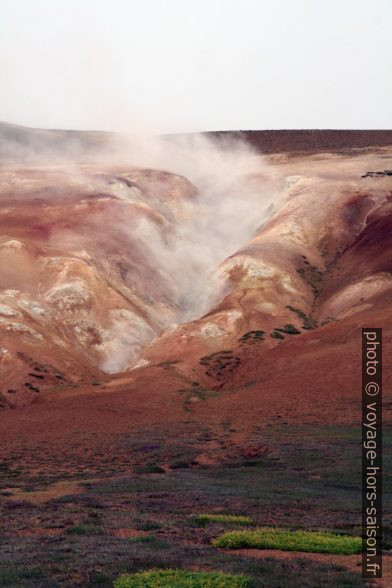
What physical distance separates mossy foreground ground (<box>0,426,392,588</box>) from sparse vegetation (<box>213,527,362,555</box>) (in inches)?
7.1

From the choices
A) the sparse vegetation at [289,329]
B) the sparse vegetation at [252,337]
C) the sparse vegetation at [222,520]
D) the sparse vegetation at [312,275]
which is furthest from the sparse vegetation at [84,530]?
the sparse vegetation at [312,275]

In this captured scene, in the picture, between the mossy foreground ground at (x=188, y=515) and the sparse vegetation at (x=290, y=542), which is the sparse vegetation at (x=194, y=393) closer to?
the mossy foreground ground at (x=188, y=515)

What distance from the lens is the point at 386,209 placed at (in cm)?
8475

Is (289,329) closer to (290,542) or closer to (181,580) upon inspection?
(290,542)

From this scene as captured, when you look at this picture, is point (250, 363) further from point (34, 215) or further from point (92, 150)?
point (92, 150)

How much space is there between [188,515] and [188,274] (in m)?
64.4

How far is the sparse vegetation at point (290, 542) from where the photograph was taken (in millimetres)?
15844

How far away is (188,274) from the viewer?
8538 centimetres

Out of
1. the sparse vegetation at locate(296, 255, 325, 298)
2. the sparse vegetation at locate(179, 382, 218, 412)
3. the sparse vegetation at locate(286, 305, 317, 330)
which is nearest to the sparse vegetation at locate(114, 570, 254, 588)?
the sparse vegetation at locate(179, 382, 218, 412)

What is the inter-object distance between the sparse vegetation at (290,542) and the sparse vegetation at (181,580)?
3.76m

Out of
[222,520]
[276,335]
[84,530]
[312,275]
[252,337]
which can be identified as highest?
[312,275]

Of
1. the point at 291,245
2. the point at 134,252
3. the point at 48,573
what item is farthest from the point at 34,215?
the point at 48,573

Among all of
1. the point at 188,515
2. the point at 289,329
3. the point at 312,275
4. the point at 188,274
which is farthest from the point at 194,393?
the point at 188,274

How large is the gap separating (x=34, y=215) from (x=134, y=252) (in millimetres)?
15446
